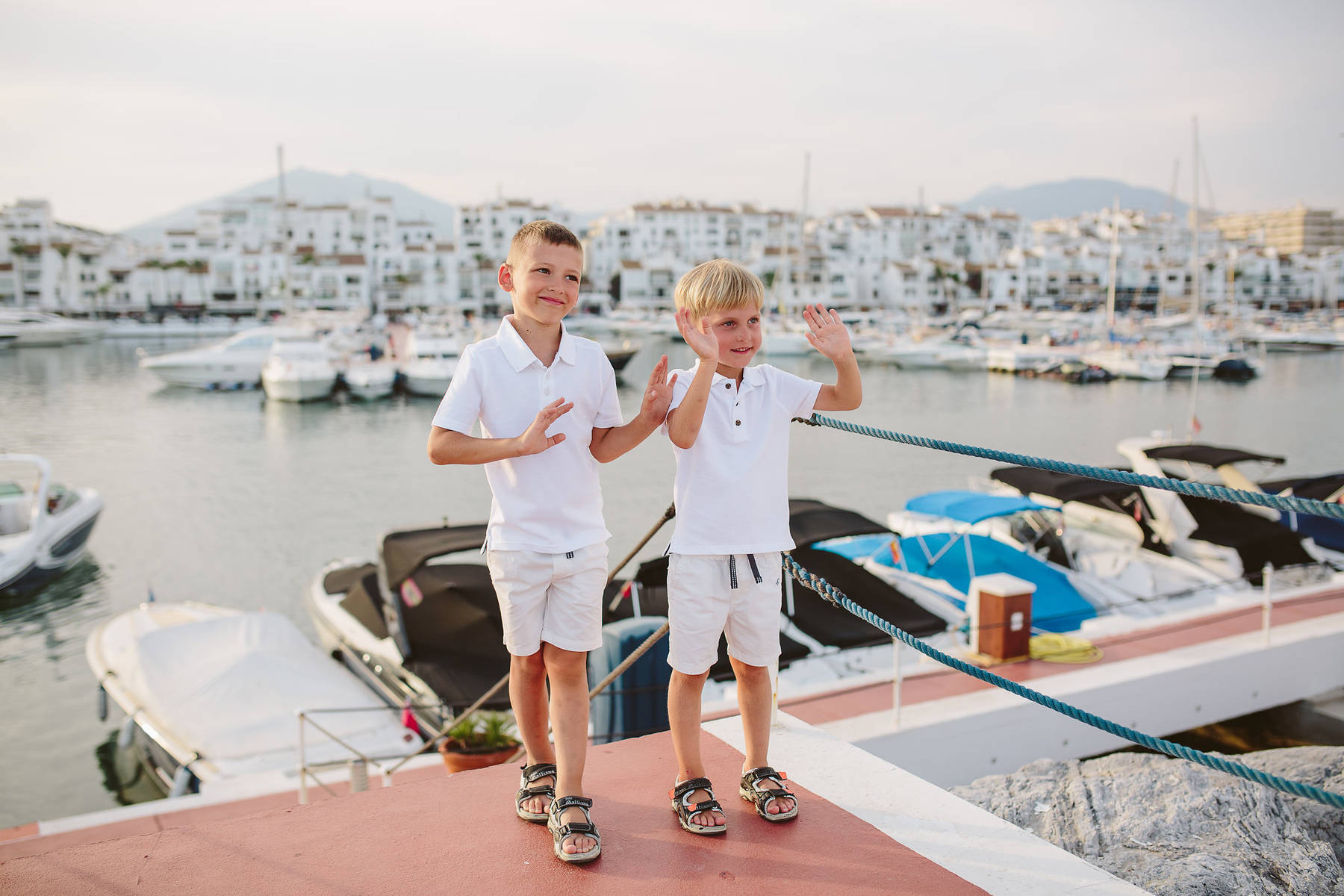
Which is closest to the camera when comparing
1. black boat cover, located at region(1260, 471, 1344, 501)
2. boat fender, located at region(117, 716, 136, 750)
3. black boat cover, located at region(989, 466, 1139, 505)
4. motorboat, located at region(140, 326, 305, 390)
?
Answer: boat fender, located at region(117, 716, 136, 750)

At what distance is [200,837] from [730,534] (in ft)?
5.51

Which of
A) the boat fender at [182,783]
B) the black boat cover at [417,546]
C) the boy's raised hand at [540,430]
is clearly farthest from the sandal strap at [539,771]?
the boat fender at [182,783]

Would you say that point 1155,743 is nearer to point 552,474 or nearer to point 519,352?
point 552,474

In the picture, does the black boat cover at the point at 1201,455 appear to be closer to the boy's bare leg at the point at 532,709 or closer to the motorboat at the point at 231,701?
the motorboat at the point at 231,701

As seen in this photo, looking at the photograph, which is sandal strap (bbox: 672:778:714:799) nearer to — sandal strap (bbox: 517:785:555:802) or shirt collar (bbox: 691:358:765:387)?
sandal strap (bbox: 517:785:555:802)

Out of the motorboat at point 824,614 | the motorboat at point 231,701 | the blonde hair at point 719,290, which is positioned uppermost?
the blonde hair at point 719,290

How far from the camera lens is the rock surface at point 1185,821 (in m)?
2.90

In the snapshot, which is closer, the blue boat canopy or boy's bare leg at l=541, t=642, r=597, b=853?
boy's bare leg at l=541, t=642, r=597, b=853

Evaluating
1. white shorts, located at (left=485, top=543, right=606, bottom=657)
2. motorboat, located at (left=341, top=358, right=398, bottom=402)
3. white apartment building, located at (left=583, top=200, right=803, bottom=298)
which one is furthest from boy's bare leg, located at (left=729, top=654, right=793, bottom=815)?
white apartment building, located at (left=583, top=200, right=803, bottom=298)

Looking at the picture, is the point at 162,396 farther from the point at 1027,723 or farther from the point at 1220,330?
the point at 1220,330

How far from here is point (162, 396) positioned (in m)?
38.9

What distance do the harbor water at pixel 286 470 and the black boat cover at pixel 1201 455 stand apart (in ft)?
9.99

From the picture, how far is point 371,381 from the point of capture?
37.8 metres

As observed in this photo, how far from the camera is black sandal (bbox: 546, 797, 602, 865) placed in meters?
2.25
